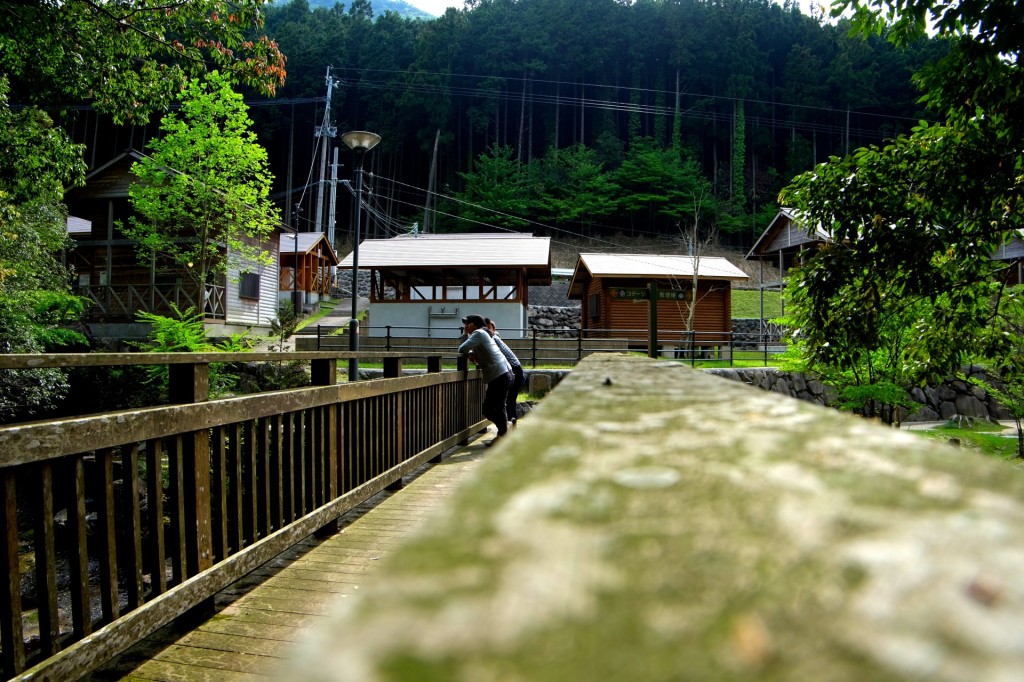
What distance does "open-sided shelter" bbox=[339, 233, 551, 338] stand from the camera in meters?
24.5

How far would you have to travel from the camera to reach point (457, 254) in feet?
83.9

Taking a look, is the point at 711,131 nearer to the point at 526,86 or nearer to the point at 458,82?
the point at 526,86

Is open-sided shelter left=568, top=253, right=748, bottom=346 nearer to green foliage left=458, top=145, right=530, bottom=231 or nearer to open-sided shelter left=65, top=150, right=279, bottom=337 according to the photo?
open-sided shelter left=65, top=150, right=279, bottom=337

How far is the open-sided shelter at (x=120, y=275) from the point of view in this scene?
72.7ft

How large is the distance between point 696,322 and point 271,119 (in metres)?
55.3

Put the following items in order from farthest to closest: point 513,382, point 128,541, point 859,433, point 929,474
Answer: point 513,382
point 128,541
point 859,433
point 929,474

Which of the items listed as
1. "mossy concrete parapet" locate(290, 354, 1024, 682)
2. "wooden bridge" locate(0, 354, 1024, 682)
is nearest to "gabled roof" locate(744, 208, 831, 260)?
"wooden bridge" locate(0, 354, 1024, 682)

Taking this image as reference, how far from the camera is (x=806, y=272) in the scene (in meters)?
6.28

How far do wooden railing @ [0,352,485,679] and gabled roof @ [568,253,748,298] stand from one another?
22029mm

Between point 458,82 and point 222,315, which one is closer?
point 222,315

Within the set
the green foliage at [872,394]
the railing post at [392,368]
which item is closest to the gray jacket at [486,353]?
the railing post at [392,368]

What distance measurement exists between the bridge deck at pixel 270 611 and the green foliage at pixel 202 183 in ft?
60.6

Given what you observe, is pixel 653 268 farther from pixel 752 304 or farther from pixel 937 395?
pixel 752 304

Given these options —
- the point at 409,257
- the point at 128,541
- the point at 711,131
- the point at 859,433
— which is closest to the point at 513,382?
the point at 128,541
